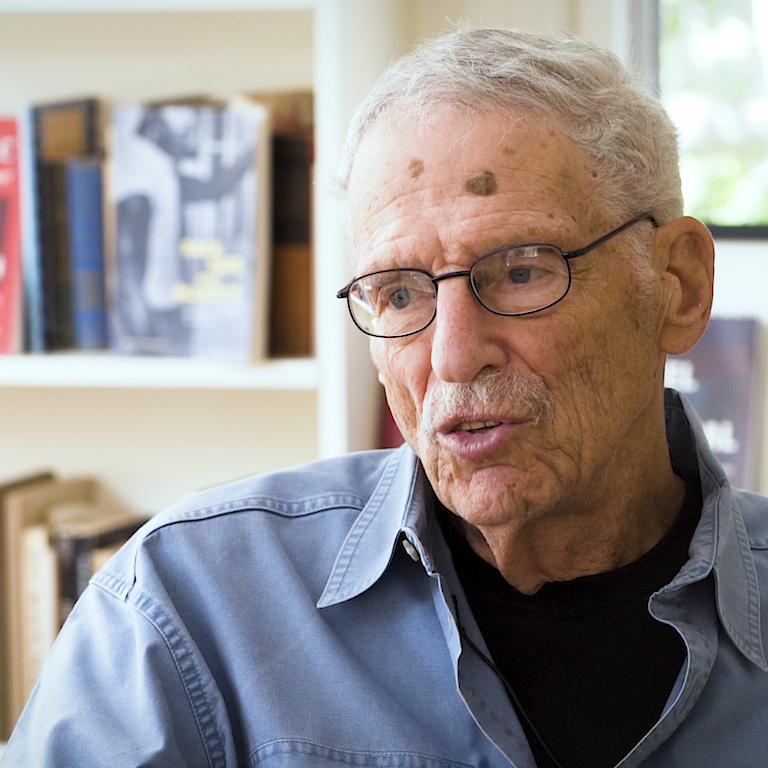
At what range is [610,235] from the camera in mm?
974

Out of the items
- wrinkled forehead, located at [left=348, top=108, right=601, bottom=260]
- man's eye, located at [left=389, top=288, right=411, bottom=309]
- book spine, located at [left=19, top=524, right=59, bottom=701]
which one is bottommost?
book spine, located at [left=19, top=524, right=59, bottom=701]

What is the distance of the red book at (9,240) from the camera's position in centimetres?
153

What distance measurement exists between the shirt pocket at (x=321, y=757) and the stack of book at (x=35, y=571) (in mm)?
790

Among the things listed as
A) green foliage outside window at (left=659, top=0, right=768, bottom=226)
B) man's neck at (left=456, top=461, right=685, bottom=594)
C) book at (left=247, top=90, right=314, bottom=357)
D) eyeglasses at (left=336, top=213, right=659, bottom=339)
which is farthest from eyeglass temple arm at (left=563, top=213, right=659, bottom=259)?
green foliage outside window at (left=659, top=0, right=768, bottom=226)

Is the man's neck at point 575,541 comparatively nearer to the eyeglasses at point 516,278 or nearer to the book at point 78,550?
the eyeglasses at point 516,278

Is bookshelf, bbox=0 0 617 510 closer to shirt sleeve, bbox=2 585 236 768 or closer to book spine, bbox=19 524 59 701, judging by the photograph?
book spine, bbox=19 524 59 701

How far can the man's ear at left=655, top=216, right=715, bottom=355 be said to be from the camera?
1.04 meters

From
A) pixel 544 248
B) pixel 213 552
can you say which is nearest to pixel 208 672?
pixel 213 552

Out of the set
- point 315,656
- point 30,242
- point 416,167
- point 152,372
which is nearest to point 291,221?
point 152,372

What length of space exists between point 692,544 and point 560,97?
1.66 feet

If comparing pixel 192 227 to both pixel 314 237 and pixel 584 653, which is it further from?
pixel 584 653

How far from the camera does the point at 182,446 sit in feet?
5.93

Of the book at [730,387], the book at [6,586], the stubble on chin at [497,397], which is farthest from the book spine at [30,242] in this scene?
the book at [730,387]

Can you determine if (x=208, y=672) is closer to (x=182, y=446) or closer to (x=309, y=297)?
(x=309, y=297)
